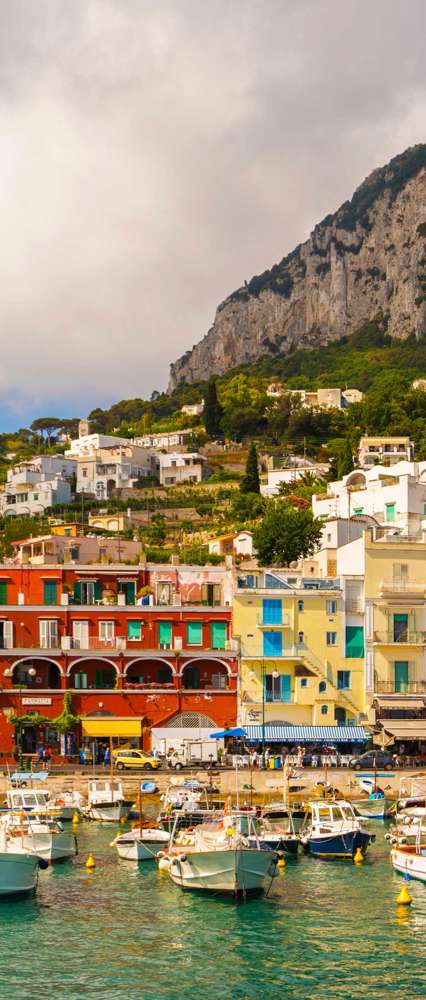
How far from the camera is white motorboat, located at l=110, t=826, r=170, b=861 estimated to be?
50.0 meters

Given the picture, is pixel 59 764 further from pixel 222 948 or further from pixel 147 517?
pixel 147 517

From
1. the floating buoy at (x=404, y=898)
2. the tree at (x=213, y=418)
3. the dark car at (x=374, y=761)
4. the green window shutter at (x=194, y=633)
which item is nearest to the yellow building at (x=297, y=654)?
the green window shutter at (x=194, y=633)

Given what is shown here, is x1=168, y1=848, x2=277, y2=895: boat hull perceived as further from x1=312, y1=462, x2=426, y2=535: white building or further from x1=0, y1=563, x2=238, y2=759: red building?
x1=312, y1=462, x2=426, y2=535: white building

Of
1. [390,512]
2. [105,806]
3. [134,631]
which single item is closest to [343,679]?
[134,631]

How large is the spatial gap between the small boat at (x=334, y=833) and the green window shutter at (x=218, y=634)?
1016 inches

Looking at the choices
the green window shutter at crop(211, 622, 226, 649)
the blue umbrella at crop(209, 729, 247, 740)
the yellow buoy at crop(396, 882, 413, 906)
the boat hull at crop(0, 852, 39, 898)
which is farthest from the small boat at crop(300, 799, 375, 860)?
the green window shutter at crop(211, 622, 226, 649)

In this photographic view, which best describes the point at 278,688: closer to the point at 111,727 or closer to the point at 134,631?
the point at 134,631

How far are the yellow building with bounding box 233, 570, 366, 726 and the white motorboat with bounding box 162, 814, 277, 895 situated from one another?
99.2 ft

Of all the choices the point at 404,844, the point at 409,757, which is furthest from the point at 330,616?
the point at 404,844

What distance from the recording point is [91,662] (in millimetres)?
76000

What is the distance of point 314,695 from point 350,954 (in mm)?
38992

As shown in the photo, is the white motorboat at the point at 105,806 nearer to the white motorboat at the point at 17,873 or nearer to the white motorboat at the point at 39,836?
the white motorboat at the point at 39,836

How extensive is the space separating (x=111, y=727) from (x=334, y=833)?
81.5 feet

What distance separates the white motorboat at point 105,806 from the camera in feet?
194
